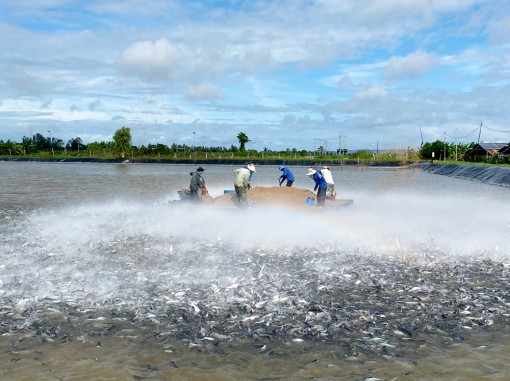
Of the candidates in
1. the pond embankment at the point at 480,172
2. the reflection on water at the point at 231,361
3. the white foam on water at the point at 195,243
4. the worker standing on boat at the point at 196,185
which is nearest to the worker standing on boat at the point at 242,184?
the white foam on water at the point at 195,243

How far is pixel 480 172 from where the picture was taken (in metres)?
61.1

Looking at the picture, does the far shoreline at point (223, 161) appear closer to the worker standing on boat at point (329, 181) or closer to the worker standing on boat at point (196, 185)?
the worker standing on boat at point (329, 181)

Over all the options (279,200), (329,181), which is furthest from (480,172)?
(279,200)

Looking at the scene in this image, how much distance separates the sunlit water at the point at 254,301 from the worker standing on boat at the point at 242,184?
2.55 m

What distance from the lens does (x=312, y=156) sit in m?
121

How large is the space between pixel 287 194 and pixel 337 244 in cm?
824

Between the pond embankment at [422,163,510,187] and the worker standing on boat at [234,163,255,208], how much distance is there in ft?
113

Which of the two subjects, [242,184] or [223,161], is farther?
[223,161]

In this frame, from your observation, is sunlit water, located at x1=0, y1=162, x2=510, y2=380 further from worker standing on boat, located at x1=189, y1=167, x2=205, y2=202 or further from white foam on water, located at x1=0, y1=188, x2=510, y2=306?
worker standing on boat, located at x1=189, y1=167, x2=205, y2=202

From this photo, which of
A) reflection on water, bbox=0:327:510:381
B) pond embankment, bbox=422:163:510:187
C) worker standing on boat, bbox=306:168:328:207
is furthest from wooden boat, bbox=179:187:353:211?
pond embankment, bbox=422:163:510:187

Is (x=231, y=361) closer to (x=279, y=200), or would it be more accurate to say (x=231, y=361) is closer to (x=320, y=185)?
(x=320, y=185)

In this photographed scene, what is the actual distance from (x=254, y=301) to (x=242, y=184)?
42.0 feet

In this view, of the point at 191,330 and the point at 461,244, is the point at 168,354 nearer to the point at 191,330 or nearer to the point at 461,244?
the point at 191,330

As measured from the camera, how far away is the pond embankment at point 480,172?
52094 mm
